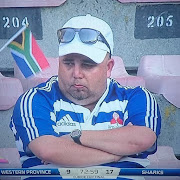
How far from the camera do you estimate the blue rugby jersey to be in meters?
2.31

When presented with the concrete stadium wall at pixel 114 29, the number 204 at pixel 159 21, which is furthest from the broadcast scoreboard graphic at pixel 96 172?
the number 204 at pixel 159 21

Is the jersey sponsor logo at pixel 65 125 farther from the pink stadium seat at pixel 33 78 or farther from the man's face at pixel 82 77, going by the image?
the pink stadium seat at pixel 33 78

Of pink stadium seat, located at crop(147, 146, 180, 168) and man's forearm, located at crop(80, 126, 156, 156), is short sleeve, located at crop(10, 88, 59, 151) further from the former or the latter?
pink stadium seat, located at crop(147, 146, 180, 168)

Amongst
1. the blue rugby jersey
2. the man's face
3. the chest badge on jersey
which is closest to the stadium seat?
the man's face

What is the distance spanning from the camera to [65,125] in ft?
7.63

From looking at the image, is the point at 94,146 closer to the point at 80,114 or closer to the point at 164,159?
the point at 80,114

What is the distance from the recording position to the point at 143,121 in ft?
7.56

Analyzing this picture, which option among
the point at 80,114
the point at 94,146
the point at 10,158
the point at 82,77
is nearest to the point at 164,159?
the point at 94,146

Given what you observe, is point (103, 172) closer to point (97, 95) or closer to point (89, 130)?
point (89, 130)

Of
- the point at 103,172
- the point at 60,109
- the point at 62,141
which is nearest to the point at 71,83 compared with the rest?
the point at 60,109

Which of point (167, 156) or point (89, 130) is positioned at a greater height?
point (89, 130)

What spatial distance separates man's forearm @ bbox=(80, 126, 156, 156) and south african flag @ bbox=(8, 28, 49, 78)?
454mm

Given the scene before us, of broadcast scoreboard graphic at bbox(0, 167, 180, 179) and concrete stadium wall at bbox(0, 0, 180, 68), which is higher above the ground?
concrete stadium wall at bbox(0, 0, 180, 68)

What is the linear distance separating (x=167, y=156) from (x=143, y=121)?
11.3 inches
